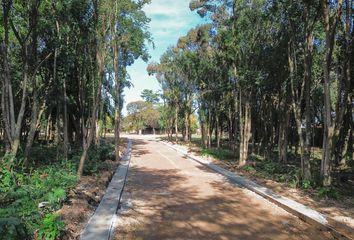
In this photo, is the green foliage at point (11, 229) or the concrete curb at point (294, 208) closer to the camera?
the green foliage at point (11, 229)

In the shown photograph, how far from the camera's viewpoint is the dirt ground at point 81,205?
7.16 m

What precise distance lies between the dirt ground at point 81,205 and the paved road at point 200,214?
73 cm

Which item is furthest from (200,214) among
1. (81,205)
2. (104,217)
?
(81,205)


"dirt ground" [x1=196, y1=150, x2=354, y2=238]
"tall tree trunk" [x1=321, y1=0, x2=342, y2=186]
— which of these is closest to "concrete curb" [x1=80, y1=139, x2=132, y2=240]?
"dirt ground" [x1=196, y1=150, x2=354, y2=238]

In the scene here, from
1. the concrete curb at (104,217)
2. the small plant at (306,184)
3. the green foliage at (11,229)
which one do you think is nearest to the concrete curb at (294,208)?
the small plant at (306,184)

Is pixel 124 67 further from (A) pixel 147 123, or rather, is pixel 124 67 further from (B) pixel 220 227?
(A) pixel 147 123

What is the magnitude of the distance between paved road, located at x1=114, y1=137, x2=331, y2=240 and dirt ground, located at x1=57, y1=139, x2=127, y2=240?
73 cm

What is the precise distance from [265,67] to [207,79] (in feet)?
44.0

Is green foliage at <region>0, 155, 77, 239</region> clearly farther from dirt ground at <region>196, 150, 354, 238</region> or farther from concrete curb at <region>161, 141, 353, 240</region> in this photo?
dirt ground at <region>196, 150, 354, 238</region>

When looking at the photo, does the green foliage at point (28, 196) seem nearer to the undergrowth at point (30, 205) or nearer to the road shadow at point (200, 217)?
the undergrowth at point (30, 205)

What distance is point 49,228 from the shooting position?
18.6 ft

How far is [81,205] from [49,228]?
3.17 meters

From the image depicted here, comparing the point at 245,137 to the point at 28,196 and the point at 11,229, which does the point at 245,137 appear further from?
the point at 11,229

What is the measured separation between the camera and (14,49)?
66.4 ft
